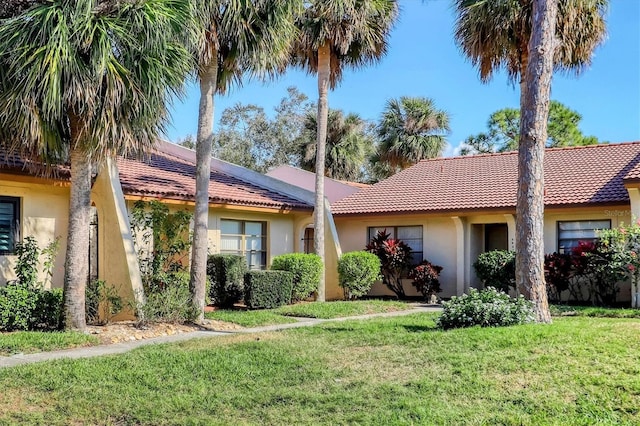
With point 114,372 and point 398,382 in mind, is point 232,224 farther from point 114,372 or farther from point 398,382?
point 398,382

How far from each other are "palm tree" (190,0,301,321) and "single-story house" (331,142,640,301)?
854 cm

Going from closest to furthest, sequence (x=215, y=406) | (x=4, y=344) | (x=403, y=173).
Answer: (x=215, y=406), (x=4, y=344), (x=403, y=173)

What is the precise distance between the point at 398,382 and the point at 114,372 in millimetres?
3700

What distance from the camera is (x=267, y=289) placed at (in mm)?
16750

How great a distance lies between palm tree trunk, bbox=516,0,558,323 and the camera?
11.2m

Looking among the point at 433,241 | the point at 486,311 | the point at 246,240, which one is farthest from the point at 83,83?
the point at 433,241

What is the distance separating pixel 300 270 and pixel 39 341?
342 inches

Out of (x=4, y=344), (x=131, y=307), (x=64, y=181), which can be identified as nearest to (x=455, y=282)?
(x=131, y=307)

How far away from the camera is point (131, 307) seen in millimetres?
13258

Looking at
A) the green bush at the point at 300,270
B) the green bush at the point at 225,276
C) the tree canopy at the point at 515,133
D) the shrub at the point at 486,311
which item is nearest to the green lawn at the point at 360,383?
the shrub at the point at 486,311

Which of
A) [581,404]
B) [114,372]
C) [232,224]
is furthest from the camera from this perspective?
[232,224]

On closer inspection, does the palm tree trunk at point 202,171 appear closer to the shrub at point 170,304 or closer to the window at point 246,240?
the shrub at point 170,304

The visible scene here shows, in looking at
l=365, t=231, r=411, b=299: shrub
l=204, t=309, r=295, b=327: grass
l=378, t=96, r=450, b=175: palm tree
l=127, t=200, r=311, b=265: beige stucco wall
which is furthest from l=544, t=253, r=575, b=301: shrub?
l=378, t=96, r=450, b=175: palm tree

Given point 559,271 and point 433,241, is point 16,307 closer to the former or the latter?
point 559,271
